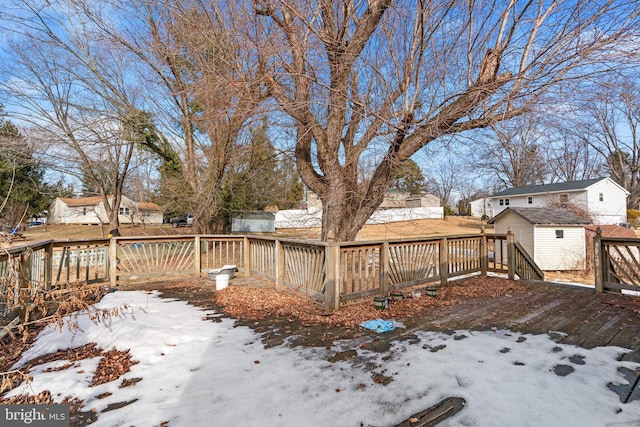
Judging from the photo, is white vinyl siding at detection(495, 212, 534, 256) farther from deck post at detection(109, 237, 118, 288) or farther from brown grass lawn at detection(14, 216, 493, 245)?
deck post at detection(109, 237, 118, 288)

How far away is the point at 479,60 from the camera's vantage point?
4.70 meters

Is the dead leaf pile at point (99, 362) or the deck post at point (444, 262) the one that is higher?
the deck post at point (444, 262)

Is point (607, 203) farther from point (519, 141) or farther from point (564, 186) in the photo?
point (519, 141)

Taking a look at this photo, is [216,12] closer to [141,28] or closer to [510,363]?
[141,28]

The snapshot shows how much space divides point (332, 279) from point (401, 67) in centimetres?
404

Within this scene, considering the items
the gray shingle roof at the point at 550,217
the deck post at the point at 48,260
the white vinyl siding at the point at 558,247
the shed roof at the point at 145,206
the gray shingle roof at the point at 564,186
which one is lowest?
the white vinyl siding at the point at 558,247

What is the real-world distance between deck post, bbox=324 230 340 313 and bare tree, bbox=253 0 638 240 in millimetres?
2203

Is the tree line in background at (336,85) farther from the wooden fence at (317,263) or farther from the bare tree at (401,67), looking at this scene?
the wooden fence at (317,263)

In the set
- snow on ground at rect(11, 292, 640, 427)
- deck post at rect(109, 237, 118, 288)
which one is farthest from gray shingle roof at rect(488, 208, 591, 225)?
deck post at rect(109, 237, 118, 288)

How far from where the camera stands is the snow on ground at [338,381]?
1.84 m

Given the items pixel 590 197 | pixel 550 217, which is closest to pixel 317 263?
pixel 550 217

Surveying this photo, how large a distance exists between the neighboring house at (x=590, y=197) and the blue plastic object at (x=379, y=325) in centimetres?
2344

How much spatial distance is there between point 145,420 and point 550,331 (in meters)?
3.98

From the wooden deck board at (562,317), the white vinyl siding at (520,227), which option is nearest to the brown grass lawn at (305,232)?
the white vinyl siding at (520,227)
